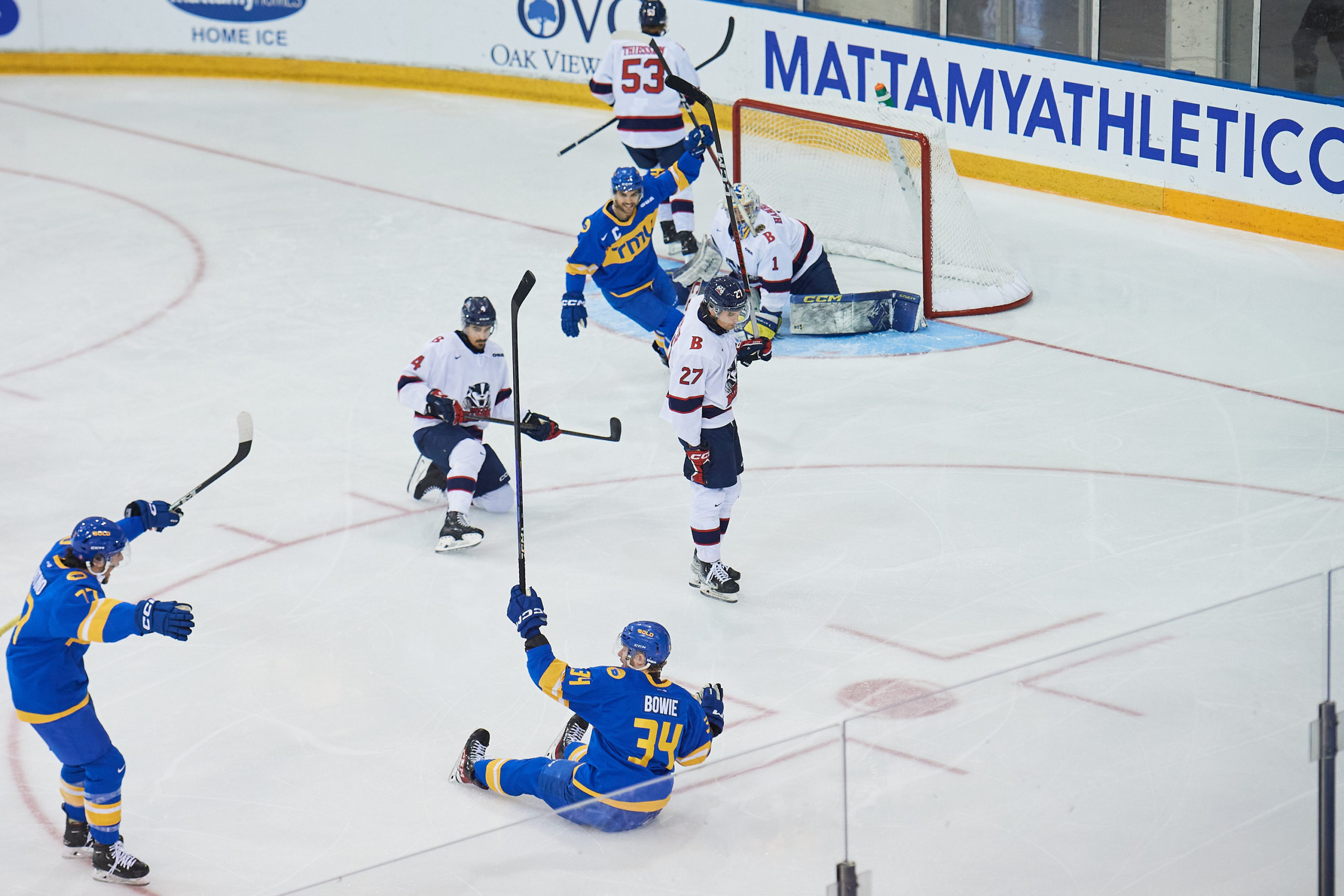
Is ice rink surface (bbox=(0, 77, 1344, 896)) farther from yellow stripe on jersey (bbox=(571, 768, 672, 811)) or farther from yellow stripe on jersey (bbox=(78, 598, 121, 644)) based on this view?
yellow stripe on jersey (bbox=(78, 598, 121, 644))

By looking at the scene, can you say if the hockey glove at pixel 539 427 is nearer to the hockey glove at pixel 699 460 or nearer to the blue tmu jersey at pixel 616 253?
the hockey glove at pixel 699 460

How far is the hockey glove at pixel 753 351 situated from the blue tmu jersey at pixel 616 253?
1.53m

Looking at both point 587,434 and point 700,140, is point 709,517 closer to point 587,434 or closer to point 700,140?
point 587,434

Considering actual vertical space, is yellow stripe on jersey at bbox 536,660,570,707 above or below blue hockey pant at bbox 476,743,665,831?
above

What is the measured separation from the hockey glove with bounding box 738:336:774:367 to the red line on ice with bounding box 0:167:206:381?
3.85m

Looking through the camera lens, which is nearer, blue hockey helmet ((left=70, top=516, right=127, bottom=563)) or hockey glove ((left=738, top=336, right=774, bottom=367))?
blue hockey helmet ((left=70, top=516, right=127, bottom=563))

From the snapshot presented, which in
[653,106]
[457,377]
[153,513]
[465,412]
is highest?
[653,106]

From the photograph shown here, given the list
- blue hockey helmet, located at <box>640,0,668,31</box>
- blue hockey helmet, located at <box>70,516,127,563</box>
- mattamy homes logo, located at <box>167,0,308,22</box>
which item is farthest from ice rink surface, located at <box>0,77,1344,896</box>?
mattamy homes logo, located at <box>167,0,308,22</box>

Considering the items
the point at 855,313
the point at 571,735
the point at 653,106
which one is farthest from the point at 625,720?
the point at 653,106

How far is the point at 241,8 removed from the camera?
1504 cm

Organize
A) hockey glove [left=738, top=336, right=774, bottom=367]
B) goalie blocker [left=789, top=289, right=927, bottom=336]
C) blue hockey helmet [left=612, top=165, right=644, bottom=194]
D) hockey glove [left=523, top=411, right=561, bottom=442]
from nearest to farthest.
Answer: hockey glove [left=738, top=336, right=774, bottom=367]
hockey glove [left=523, top=411, right=561, bottom=442]
blue hockey helmet [left=612, top=165, right=644, bottom=194]
goalie blocker [left=789, top=289, right=927, bottom=336]

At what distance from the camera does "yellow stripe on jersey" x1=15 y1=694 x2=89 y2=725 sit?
4.46 m

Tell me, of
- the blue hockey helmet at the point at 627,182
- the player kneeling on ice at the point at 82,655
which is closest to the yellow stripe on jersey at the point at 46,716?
the player kneeling on ice at the point at 82,655

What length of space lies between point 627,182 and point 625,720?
3.94 meters
